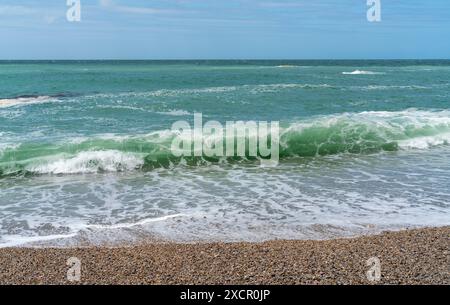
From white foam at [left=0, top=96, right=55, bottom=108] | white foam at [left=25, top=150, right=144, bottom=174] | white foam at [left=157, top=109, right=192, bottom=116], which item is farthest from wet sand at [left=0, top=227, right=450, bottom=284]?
white foam at [left=0, top=96, right=55, bottom=108]

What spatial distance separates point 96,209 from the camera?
8.66 metres

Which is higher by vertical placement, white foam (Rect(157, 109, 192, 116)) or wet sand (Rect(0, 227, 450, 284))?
white foam (Rect(157, 109, 192, 116))

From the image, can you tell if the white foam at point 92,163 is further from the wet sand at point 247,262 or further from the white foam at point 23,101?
the white foam at point 23,101

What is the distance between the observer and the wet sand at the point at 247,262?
215 inches

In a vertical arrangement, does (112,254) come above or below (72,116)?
below

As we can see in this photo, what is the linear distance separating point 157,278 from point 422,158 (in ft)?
31.5

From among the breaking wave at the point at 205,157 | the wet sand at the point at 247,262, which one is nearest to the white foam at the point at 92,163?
the breaking wave at the point at 205,157

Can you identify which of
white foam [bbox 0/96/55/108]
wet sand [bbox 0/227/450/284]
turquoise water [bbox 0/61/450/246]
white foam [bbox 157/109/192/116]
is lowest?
wet sand [bbox 0/227/450/284]

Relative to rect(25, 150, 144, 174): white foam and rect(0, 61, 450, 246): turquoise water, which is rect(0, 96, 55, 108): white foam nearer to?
rect(0, 61, 450, 246): turquoise water

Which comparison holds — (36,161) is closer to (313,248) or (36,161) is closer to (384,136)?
(313,248)

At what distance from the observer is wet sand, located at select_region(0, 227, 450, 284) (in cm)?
546

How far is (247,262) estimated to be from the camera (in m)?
5.90

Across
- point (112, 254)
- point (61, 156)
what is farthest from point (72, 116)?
point (112, 254)

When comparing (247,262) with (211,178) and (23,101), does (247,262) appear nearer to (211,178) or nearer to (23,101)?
(211,178)
